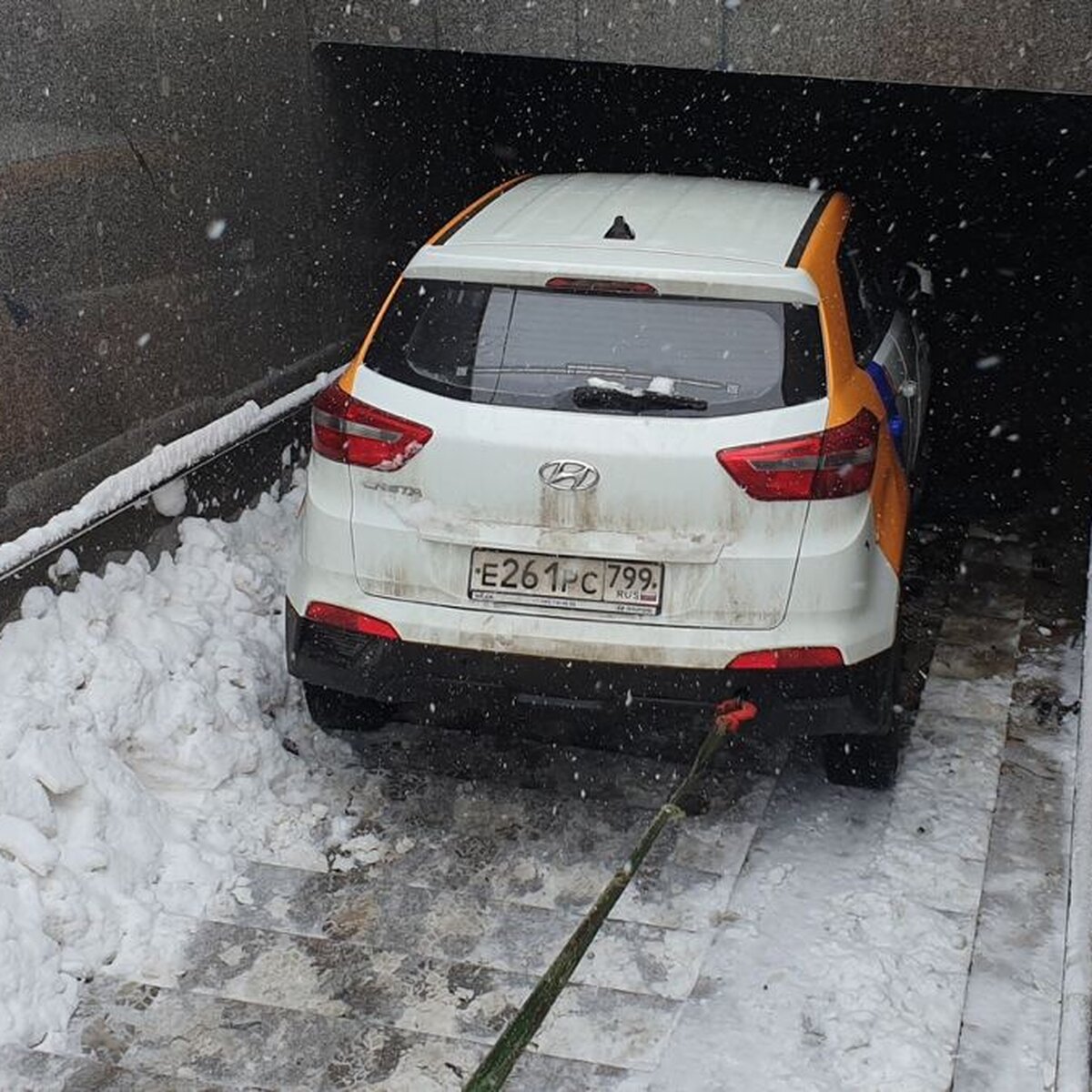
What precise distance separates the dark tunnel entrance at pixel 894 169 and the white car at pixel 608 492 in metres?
2.56

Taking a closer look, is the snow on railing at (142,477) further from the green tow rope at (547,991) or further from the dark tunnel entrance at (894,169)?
the green tow rope at (547,991)

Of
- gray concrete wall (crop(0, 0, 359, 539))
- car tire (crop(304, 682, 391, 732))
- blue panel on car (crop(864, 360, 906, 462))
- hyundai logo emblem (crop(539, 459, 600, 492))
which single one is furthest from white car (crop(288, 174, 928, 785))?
gray concrete wall (crop(0, 0, 359, 539))

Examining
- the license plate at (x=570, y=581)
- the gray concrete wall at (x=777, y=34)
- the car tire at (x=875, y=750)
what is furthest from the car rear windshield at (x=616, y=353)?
the gray concrete wall at (x=777, y=34)

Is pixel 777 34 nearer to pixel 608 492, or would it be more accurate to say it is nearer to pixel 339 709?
pixel 608 492

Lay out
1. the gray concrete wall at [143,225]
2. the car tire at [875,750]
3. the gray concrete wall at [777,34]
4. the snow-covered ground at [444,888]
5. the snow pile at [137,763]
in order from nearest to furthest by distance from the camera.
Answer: the snow-covered ground at [444,888] → the snow pile at [137,763] → the car tire at [875,750] → the gray concrete wall at [143,225] → the gray concrete wall at [777,34]

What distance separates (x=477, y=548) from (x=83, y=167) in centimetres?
223

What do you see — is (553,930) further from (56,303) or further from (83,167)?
(83,167)

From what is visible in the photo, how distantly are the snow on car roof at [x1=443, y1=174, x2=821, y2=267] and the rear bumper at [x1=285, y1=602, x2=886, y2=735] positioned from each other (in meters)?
1.27

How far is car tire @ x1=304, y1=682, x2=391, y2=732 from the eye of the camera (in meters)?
5.31

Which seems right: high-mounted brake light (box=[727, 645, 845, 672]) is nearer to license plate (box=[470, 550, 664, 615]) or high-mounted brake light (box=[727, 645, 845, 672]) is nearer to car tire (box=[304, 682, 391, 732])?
license plate (box=[470, 550, 664, 615])

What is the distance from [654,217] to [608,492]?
4.04ft

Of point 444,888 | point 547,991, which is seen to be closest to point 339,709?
point 444,888

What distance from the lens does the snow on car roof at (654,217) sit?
486cm

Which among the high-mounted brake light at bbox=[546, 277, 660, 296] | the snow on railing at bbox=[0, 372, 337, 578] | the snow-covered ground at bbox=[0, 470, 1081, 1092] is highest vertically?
the high-mounted brake light at bbox=[546, 277, 660, 296]
